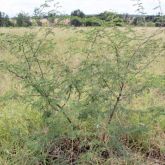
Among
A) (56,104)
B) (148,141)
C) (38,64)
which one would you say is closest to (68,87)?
(56,104)

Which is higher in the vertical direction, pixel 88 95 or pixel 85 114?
pixel 88 95

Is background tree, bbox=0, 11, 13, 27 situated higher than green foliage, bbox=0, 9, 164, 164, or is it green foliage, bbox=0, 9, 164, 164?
background tree, bbox=0, 11, 13, 27

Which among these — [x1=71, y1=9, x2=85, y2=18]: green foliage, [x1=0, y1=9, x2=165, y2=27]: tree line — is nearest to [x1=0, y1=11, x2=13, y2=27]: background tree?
[x1=0, y1=9, x2=165, y2=27]: tree line

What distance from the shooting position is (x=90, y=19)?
3137mm

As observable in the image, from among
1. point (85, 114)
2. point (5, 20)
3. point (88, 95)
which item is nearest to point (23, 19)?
point (5, 20)

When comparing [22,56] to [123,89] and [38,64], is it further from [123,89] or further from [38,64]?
[123,89]

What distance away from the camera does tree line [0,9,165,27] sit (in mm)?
A: 3123

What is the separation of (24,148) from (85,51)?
858 millimetres

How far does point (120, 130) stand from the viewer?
310 centimetres

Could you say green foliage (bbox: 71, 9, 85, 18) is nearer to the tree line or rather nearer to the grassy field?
the tree line

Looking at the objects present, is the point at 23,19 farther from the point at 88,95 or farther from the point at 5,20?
the point at 88,95

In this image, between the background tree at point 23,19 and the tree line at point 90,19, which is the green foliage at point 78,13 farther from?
the background tree at point 23,19

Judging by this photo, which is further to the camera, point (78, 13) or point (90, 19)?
point (78, 13)

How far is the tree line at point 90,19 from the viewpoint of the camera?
3123mm
